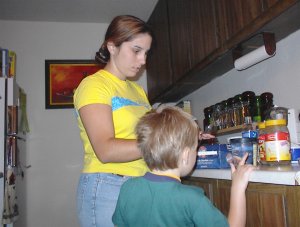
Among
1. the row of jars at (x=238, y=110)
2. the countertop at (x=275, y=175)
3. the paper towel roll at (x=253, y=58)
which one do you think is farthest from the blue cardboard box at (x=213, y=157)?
the paper towel roll at (x=253, y=58)

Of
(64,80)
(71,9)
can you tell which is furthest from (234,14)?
(64,80)

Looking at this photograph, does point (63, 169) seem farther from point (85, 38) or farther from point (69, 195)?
point (85, 38)

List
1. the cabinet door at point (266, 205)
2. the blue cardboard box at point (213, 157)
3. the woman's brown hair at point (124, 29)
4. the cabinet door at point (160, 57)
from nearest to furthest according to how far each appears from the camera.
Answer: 1. the cabinet door at point (266, 205)
2. the woman's brown hair at point (124, 29)
3. the blue cardboard box at point (213, 157)
4. the cabinet door at point (160, 57)

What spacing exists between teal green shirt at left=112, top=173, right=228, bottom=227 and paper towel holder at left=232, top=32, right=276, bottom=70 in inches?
32.4

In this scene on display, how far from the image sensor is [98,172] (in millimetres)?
914

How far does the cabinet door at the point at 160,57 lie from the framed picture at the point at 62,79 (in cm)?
56

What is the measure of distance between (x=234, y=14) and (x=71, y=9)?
5.66ft

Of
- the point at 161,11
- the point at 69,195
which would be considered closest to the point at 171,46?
the point at 161,11

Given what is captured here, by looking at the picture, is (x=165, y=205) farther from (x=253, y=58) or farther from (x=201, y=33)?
(x=201, y=33)

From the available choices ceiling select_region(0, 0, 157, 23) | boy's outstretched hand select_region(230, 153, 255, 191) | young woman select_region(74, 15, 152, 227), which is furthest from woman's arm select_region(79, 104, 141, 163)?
ceiling select_region(0, 0, 157, 23)

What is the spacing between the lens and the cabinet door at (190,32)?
5.02 ft

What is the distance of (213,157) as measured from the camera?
4.02 ft

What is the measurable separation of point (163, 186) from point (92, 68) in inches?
90.6

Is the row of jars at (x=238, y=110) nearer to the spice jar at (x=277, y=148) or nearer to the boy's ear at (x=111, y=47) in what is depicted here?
the spice jar at (x=277, y=148)
